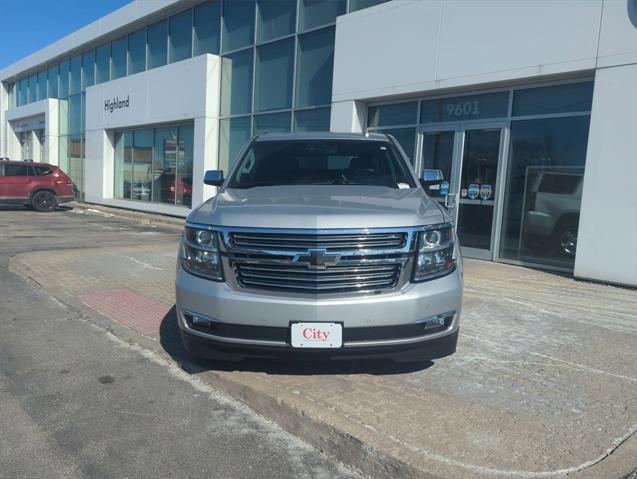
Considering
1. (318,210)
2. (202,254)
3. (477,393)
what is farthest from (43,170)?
(477,393)

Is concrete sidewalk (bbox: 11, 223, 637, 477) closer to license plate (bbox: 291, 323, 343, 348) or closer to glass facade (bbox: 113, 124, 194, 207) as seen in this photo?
license plate (bbox: 291, 323, 343, 348)

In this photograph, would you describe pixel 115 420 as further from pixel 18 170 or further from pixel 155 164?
pixel 18 170

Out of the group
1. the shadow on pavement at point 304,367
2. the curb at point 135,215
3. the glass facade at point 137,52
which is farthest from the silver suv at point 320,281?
the glass facade at point 137,52

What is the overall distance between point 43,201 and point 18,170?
1344 millimetres

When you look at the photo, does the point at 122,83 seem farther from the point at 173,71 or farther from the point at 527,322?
the point at 527,322

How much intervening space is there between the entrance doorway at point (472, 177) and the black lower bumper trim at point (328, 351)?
6.26 metres

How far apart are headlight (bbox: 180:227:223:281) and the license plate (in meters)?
0.64

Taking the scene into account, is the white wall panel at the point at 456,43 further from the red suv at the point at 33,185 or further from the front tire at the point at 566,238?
the red suv at the point at 33,185

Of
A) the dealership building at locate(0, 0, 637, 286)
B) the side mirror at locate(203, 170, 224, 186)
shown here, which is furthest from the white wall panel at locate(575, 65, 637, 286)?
the side mirror at locate(203, 170, 224, 186)

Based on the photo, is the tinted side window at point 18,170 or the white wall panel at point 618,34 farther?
the tinted side window at point 18,170

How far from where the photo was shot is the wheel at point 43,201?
62.0 feet

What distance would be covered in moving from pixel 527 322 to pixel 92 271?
6.16 m

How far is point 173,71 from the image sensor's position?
17141mm

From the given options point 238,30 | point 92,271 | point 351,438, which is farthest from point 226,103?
point 351,438
